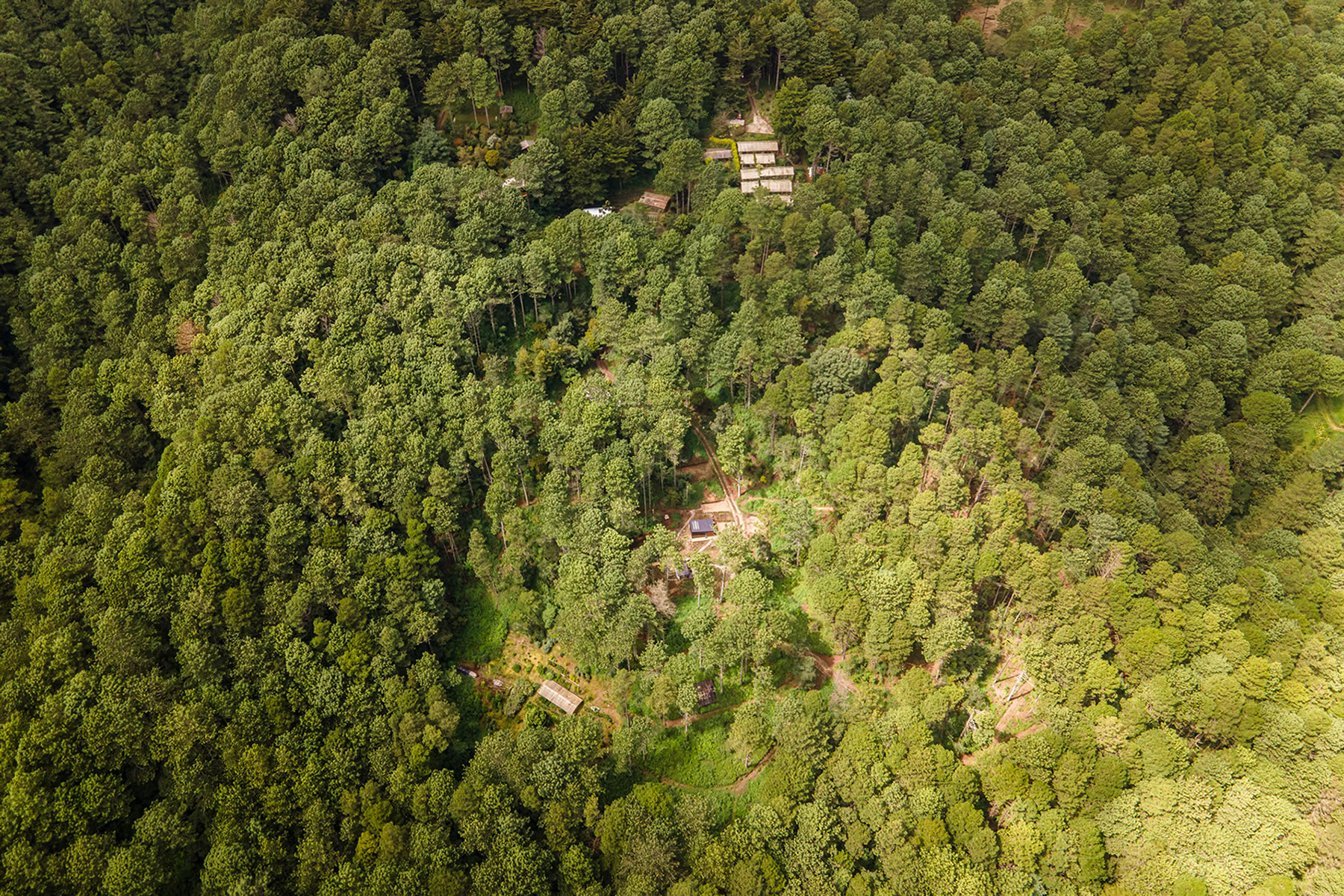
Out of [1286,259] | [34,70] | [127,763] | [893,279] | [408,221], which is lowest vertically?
[127,763]

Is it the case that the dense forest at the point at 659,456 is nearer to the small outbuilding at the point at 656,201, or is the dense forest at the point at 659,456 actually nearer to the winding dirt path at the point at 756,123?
the winding dirt path at the point at 756,123

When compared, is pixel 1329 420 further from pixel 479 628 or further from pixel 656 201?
pixel 479 628

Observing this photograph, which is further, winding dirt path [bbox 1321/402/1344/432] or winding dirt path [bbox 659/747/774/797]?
winding dirt path [bbox 1321/402/1344/432]

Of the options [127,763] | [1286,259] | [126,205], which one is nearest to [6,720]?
[127,763]

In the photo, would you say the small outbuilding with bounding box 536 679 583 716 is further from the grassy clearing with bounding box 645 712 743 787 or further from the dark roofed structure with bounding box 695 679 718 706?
the dark roofed structure with bounding box 695 679 718 706

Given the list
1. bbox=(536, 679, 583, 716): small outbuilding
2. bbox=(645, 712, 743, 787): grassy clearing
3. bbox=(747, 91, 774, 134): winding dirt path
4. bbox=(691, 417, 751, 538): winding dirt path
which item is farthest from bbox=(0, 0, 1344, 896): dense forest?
bbox=(536, 679, 583, 716): small outbuilding

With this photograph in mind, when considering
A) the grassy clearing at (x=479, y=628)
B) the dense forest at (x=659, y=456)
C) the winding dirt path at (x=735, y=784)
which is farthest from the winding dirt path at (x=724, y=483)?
the grassy clearing at (x=479, y=628)

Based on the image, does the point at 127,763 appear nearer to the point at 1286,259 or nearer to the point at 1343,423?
the point at 1343,423
